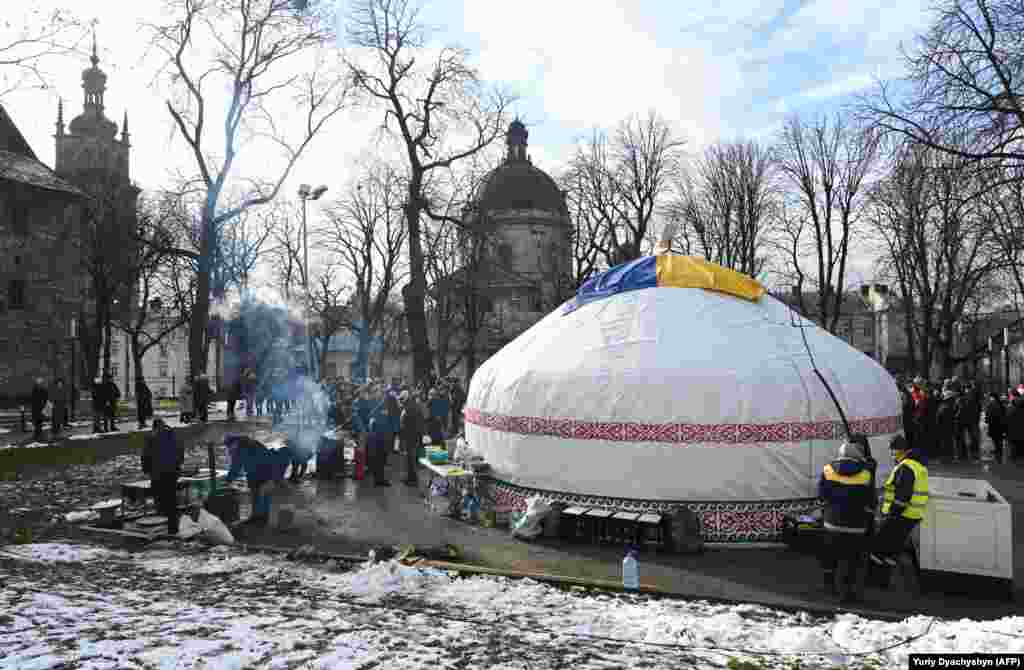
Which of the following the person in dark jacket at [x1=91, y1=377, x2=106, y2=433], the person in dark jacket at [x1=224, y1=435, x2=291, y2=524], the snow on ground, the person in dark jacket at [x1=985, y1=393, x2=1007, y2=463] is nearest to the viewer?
the snow on ground

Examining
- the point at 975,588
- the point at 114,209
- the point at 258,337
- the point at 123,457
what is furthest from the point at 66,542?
the point at 114,209

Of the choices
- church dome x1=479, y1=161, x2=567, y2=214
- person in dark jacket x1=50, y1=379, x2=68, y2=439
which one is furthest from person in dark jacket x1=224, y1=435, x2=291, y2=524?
church dome x1=479, y1=161, x2=567, y2=214

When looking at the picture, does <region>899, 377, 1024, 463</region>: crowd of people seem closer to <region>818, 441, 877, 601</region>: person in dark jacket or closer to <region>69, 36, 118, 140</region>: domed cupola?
<region>818, 441, 877, 601</region>: person in dark jacket

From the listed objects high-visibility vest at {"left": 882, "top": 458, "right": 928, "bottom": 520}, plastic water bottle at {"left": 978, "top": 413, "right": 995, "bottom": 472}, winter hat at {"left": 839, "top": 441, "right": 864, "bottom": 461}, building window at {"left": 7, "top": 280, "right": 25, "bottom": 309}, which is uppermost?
building window at {"left": 7, "top": 280, "right": 25, "bottom": 309}

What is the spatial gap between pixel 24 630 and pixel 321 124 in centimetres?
1981

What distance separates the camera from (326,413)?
17797 millimetres

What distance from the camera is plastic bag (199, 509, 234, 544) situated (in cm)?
855

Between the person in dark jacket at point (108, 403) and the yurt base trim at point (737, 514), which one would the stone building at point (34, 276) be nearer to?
the person in dark jacket at point (108, 403)

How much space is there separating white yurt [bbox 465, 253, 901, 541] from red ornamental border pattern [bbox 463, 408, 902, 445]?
13 mm

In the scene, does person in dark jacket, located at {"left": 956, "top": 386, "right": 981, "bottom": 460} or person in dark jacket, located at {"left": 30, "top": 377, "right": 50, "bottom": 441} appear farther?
person in dark jacket, located at {"left": 30, "top": 377, "right": 50, "bottom": 441}

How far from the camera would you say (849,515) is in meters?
6.47

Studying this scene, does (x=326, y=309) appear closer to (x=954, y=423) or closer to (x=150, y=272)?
(x=150, y=272)

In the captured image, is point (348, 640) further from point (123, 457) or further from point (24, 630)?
point (123, 457)

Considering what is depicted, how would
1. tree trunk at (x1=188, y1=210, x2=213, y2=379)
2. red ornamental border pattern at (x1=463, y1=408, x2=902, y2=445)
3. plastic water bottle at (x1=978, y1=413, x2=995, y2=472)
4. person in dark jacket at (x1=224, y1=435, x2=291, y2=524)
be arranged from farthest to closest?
tree trunk at (x1=188, y1=210, x2=213, y2=379)
plastic water bottle at (x1=978, y1=413, x2=995, y2=472)
person in dark jacket at (x1=224, y1=435, x2=291, y2=524)
red ornamental border pattern at (x1=463, y1=408, x2=902, y2=445)
